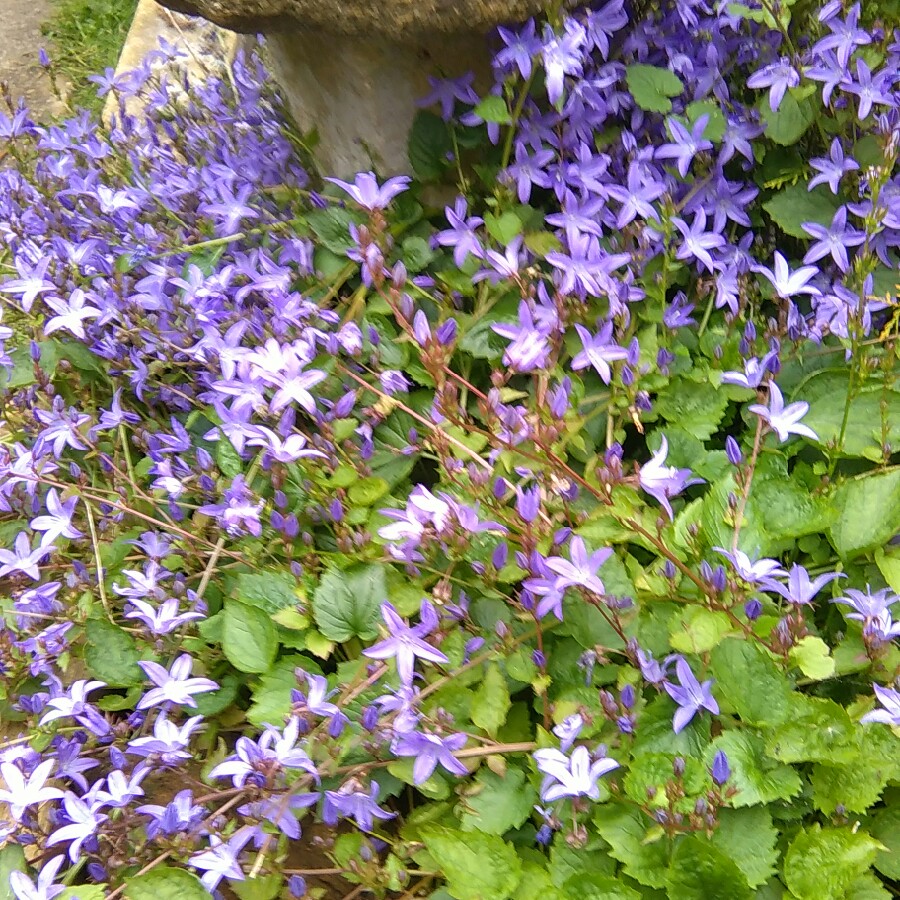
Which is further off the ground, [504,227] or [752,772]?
[504,227]

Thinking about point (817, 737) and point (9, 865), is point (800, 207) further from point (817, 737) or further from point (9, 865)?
point (9, 865)

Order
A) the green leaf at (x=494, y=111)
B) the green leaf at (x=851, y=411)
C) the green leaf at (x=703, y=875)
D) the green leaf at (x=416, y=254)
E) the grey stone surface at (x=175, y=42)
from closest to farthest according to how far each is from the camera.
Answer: the green leaf at (x=703, y=875)
the green leaf at (x=851, y=411)
the green leaf at (x=494, y=111)
the green leaf at (x=416, y=254)
the grey stone surface at (x=175, y=42)

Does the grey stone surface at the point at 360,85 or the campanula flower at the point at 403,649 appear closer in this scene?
the campanula flower at the point at 403,649

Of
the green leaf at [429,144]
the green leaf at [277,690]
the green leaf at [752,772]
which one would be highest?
the green leaf at [429,144]

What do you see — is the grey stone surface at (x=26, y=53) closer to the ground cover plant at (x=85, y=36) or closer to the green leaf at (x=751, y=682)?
the ground cover plant at (x=85, y=36)

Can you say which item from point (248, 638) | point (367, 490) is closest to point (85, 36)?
point (367, 490)

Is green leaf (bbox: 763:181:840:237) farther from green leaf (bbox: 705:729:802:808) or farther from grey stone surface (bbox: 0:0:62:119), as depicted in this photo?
grey stone surface (bbox: 0:0:62:119)

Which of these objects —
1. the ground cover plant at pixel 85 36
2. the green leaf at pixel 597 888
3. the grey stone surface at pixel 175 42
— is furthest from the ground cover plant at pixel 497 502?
the ground cover plant at pixel 85 36
